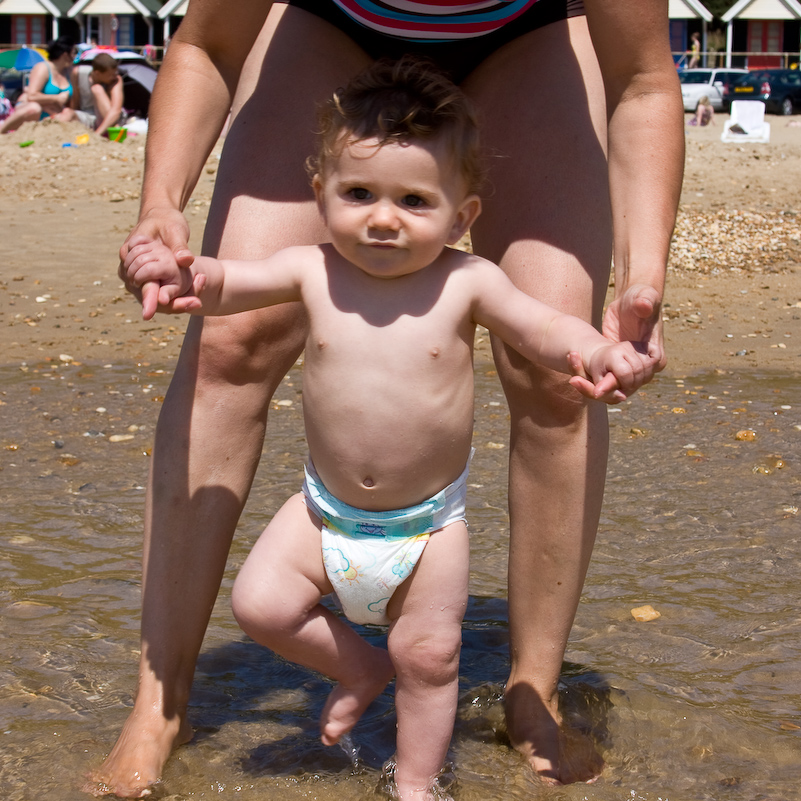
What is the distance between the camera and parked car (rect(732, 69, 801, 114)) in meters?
28.7

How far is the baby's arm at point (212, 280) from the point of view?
1.90m

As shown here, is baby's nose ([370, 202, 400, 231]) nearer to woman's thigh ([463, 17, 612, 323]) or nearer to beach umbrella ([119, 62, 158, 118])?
woman's thigh ([463, 17, 612, 323])

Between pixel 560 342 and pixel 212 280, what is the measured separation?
66 centimetres

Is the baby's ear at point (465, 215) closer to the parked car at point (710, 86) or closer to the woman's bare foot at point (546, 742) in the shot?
the woman's bare foot at point (546, 742)

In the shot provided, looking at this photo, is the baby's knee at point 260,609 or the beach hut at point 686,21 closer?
the baby's knee at point 260,609

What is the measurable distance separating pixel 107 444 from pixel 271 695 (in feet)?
6.95

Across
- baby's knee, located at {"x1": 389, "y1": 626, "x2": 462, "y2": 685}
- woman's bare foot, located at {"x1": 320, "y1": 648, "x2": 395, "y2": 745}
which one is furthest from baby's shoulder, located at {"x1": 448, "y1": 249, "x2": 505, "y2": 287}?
woman's bare foot, located at {"x1": 320, "y1": 648, "x2": 395, "y2": 745}

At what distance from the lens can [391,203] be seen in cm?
207

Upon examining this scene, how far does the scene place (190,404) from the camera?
236 centimetres

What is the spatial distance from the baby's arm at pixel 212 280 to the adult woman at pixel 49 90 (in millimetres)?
14319

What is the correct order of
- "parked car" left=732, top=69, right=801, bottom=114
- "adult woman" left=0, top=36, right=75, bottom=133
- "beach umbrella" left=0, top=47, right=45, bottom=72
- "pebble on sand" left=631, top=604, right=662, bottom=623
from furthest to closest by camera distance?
"parked car" left=732, top=69, right=801, bottom=114
"beach umbrella" left=0, top=47, right=45, bottom=72
"adult woman" left=0, top=36, right=75, bottom=133
"pebble on sand" left=631, top=604, right=662, bottom=623

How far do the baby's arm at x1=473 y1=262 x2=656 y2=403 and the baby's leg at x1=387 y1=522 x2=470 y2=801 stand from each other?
16.9 inches

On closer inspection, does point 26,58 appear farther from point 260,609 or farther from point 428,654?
point 428,654

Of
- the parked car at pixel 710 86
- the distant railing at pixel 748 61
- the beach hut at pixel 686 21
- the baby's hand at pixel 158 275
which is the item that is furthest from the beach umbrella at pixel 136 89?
the beach hut at pixel 686 21
